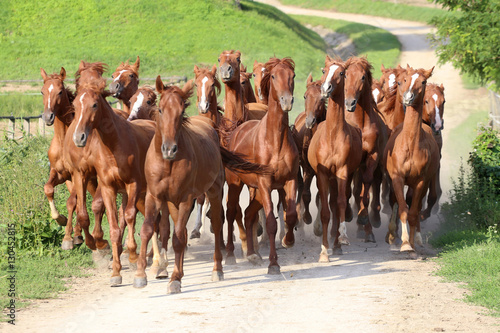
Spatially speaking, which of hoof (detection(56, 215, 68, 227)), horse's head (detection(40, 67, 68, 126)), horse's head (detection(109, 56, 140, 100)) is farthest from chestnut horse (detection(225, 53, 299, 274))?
horse's head (detection(40, 67, 68, 126))

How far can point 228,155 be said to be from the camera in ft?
35.1

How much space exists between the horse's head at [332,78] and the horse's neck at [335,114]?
0.44 ft

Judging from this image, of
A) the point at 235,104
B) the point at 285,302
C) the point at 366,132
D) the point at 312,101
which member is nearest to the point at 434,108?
the point at 366,132

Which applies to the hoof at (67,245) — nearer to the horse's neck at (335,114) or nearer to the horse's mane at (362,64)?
the horse's neck at (335,114)

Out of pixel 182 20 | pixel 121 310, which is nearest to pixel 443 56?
pixel 121 310

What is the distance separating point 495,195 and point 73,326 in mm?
9103

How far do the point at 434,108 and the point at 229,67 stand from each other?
3655mm

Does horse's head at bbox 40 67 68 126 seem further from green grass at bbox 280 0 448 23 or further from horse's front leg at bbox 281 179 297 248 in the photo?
green grass at bbox 280 0 448 23

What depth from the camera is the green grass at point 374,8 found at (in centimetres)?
5825

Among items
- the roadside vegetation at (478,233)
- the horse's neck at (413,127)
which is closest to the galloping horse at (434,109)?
the roadside vegetation at (478,233)

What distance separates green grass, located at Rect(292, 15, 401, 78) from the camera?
39062mm

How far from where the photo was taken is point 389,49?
42.4m

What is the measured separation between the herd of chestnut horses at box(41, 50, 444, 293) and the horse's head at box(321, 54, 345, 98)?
2cm

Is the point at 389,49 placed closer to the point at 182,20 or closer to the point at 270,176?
the point at 182,20
